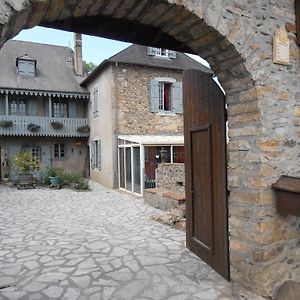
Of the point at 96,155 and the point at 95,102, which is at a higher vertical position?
the point at 95,102

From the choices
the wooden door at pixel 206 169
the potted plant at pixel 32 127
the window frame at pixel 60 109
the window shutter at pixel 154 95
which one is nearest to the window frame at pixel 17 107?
the potted plant at pixel 32 127

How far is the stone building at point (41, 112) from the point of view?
605 inches

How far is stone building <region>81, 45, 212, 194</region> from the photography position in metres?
12.2

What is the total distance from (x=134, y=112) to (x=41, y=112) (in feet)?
→ 20.2

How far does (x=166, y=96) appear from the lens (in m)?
14.6

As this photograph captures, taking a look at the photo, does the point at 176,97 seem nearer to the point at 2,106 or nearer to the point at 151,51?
the point at 151,51

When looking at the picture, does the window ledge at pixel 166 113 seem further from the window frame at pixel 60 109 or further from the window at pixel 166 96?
the window frame at pixel 60 109

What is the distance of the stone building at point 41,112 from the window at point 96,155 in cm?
127

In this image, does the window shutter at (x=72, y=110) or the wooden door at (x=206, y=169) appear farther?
the window shutter at (x=72, y=110)

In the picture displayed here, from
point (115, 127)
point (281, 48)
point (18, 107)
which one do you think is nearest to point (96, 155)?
point (115, 127)

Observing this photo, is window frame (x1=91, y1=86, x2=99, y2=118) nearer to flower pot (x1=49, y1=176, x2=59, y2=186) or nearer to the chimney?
the chimney

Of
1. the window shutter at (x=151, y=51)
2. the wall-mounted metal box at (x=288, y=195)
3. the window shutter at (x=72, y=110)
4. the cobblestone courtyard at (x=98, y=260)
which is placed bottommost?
the cobblestone courtyard at (x=98, y=260)

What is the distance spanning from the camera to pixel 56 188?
1309 centimetres

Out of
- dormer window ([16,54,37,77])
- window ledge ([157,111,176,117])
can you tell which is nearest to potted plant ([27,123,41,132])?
dormer window ([16,54,37,77])
